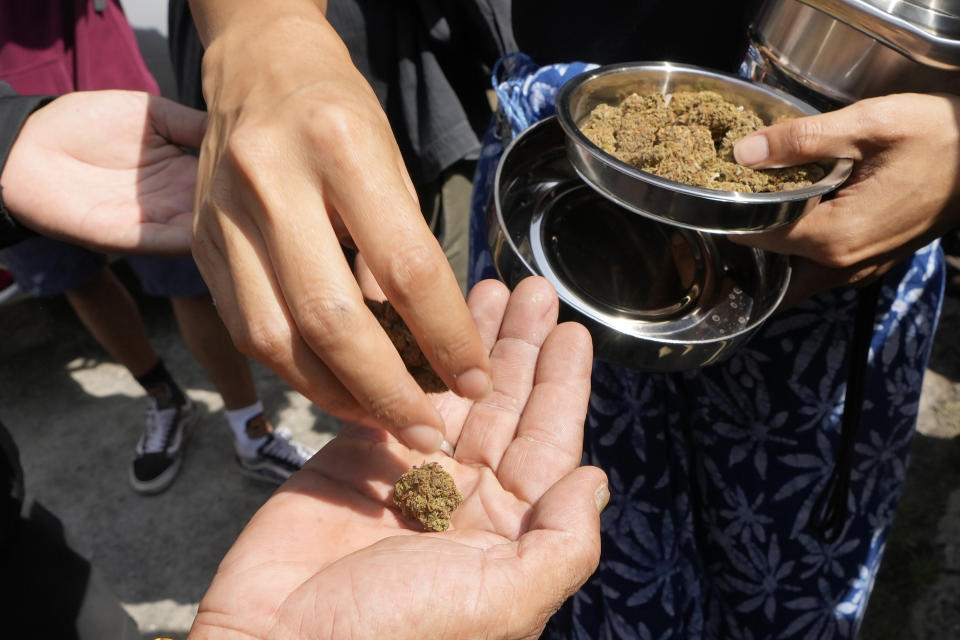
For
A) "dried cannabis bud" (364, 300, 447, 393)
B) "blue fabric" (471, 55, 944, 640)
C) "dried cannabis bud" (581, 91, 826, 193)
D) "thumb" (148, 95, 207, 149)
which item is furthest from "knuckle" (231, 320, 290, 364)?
"thumb" (148, 95, 207, 149)

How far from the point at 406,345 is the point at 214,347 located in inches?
85.0

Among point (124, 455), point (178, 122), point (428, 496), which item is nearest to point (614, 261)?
point (428, 496)

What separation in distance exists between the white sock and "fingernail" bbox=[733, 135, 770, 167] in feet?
9.09

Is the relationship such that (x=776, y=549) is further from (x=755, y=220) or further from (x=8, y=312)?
(x=8, y=312)

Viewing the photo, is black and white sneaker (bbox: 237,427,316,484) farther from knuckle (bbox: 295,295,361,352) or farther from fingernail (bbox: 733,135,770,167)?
fingernail (bbox: 733,135,770,167)

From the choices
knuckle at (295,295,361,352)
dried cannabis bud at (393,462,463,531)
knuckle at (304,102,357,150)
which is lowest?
dried cannabis bud at (393,462,463,531)

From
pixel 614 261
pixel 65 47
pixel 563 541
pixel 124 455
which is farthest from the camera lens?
pixel 124 455

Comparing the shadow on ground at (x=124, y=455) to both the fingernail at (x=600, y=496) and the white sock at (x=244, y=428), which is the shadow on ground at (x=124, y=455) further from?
the fingernail at (x=600, y=496)

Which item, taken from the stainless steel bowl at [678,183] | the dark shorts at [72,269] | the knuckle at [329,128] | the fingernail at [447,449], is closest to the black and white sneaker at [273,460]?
the dark shorts at [72,269]

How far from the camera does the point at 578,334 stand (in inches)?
55.7

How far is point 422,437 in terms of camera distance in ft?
3.78

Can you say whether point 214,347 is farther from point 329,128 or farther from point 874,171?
point 874,171

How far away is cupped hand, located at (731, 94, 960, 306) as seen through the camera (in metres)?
1.27

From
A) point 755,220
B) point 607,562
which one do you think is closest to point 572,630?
point 607,562
